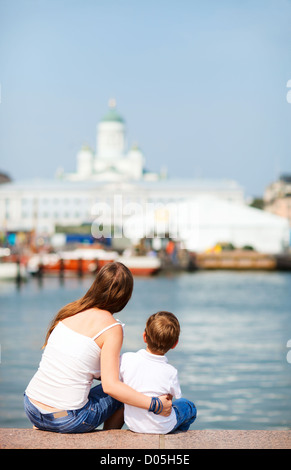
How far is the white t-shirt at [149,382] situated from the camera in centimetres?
287

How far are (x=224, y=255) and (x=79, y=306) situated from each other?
29.8 metres

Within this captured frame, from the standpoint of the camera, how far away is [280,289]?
75.7ft

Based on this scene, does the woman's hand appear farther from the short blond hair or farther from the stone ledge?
the short blond hair


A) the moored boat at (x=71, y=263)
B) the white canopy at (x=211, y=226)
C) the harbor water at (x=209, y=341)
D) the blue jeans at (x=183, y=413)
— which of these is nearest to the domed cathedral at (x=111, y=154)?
the white canopy at (x=211, y=226)

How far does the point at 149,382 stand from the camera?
2875mm

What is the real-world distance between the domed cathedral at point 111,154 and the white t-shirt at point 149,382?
98.3 m

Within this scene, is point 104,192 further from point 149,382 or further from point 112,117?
Result: point 149,382

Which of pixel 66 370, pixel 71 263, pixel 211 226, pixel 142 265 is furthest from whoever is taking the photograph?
pixel 211 226

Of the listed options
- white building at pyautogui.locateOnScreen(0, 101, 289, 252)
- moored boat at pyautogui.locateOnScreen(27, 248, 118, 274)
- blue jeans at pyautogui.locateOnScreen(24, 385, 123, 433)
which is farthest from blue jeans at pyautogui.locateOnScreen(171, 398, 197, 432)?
white building at pyautogui.locateOnScreen(0, 101, 289, 252)

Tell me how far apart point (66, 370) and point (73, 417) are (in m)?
0.19

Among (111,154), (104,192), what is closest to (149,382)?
(104,192)

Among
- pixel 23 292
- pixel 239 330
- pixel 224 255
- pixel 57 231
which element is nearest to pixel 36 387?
pixel 239 330
